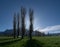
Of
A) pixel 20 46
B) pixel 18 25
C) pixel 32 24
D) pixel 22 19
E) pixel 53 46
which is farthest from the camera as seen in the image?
A: pixel 18 25

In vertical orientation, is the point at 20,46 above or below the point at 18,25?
below

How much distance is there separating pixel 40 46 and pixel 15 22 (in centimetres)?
4492

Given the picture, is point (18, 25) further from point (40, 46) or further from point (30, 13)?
point (40, 46)

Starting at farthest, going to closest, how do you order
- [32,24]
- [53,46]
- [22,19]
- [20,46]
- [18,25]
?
1. [18,25]
2. [22,19]
3. [32,24]
4. [20,46]
5. [53,46]

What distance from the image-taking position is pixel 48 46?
34.2 meters

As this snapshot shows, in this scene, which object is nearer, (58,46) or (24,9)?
(58,46)

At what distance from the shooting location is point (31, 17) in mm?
64125

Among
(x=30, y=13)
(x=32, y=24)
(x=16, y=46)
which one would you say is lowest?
(x=16, y=46)

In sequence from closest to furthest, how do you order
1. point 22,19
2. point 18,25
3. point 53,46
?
point 53,46 < point 22,19 < point 18,25

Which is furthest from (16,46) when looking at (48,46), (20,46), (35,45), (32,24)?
(32,24)

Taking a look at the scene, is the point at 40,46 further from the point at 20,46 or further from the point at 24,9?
the point at 24,9

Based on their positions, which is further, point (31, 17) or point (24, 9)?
point (24, 9)

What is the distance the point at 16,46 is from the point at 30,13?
30508 millimetres

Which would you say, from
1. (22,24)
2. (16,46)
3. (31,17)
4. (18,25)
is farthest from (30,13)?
(16,46)
